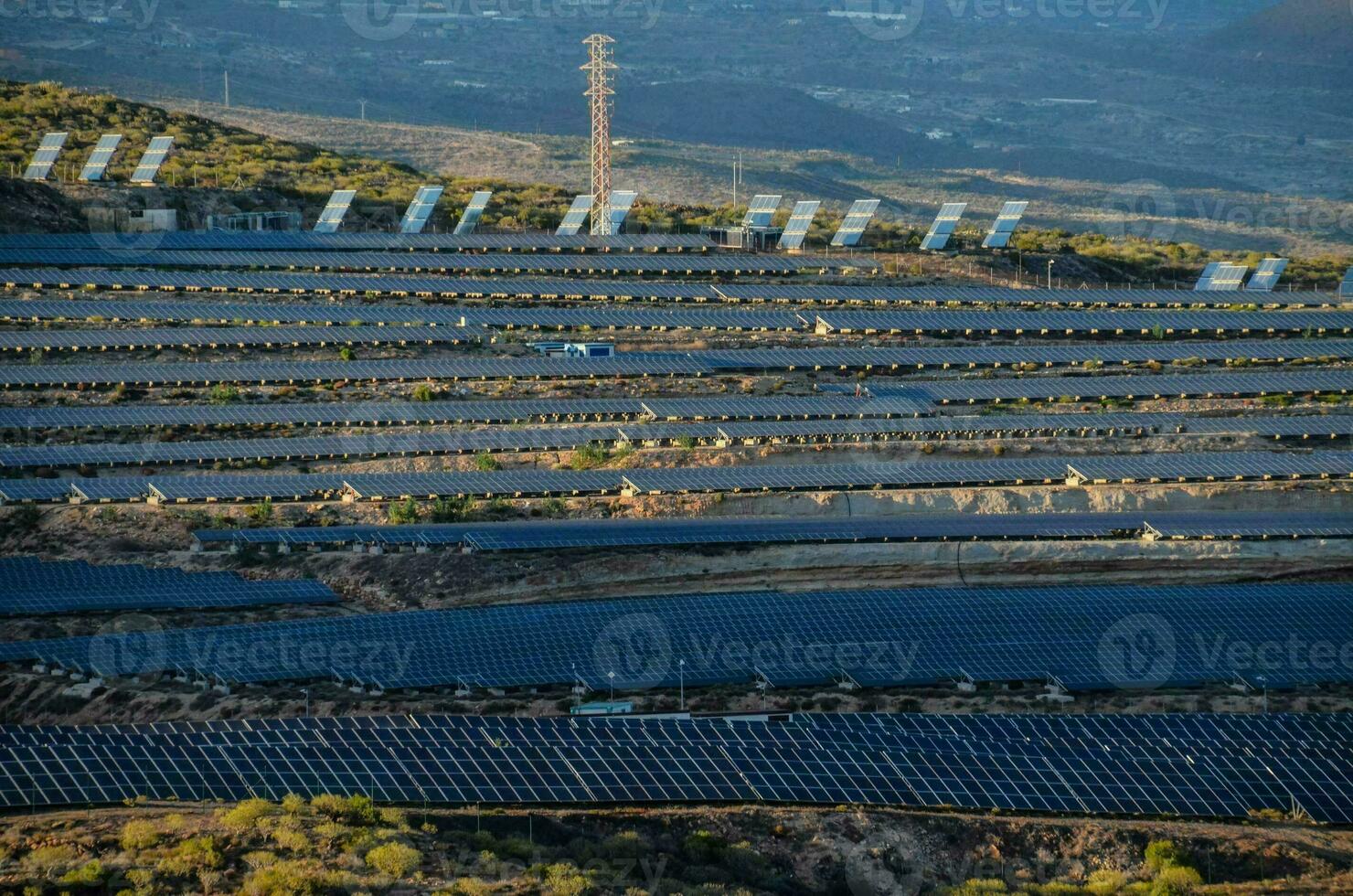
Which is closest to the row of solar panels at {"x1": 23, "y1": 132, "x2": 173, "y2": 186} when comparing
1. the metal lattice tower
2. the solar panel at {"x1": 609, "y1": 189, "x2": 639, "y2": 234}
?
the metal lattice tower

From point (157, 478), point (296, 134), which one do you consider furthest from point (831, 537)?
point (296, 134)

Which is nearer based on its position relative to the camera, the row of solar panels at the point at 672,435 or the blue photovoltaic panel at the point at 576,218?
the row of solar panels at the point at 672,435

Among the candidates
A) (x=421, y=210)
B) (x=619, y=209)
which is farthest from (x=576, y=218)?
(x=421, y=210)

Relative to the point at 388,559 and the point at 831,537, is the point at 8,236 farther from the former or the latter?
the point at 831,537
